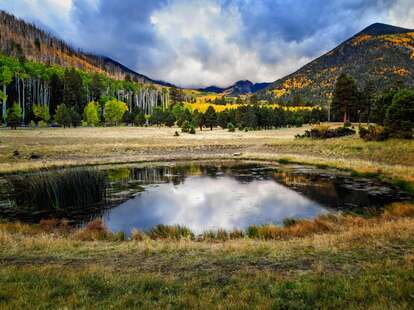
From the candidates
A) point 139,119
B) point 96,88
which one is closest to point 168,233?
point 139,119

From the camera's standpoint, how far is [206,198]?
26406 mm

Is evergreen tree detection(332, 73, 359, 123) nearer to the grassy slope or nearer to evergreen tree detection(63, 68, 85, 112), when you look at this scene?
the grassy slope

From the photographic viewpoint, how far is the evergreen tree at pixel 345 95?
85.0 m

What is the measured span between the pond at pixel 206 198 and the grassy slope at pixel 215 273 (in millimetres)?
6067

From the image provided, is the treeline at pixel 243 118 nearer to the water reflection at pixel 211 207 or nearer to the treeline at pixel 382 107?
the treeline at pixel 382 107

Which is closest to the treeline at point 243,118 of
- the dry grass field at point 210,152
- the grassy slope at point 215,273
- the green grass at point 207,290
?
the dry grass field at point 210,152

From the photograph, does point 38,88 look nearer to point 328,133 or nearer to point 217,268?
point 328,133

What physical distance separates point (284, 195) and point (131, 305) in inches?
848

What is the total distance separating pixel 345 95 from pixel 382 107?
86.8 ft

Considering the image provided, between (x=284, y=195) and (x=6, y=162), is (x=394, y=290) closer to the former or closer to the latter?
(x=284, y=195)

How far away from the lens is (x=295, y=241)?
1327 centimetres

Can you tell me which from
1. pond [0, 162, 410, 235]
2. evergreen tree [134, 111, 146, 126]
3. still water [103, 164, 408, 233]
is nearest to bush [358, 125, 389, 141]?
still water [103, 164, 408, 233]

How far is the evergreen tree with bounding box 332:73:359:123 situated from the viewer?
279 ft

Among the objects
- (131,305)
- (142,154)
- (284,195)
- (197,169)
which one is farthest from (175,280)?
(142,154)
